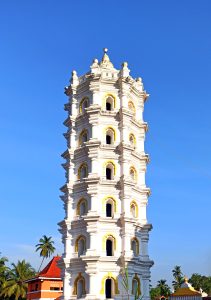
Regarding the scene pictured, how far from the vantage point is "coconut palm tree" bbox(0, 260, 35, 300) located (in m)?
61.4

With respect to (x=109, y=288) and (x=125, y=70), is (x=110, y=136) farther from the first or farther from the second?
(x=109, y=288)

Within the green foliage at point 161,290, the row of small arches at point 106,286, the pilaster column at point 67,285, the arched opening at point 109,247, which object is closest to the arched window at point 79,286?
the row of small arches at point 106,286

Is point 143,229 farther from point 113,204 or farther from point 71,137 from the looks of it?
point 71,137

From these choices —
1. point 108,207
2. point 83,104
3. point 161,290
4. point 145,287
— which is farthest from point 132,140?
point 161,290

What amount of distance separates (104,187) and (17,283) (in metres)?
38.2

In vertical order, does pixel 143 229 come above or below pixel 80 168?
below

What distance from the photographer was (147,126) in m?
37.2

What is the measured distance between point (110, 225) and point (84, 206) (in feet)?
9.55

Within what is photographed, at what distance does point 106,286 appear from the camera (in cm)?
3020

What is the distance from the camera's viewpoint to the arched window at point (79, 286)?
30.8 metres

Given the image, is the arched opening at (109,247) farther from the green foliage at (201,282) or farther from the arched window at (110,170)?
the green foliage at (201,282)

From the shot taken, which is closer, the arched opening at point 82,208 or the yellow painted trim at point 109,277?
the yellow painted trim at point 109,277

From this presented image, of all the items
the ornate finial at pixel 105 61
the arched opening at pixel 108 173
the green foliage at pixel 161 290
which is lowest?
the green foliage at pixel 161 290

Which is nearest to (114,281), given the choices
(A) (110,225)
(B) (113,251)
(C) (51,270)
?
(B) (113,251)
